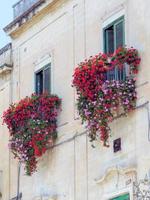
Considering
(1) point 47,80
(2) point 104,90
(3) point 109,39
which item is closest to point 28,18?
(1) point 47,80

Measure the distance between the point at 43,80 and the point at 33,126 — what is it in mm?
2024

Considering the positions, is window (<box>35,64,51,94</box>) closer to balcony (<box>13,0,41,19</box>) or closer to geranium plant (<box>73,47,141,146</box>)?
balcony (<box>13,0,41,19</box>)

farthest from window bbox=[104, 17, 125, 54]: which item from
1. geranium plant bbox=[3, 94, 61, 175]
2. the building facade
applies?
geranium plant bbox=[3, 94, 61, 175]

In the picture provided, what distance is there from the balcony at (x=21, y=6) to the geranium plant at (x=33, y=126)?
11.3 feet

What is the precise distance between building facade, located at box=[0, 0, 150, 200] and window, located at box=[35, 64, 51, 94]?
0.09ft

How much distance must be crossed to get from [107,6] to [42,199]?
17.1 feet

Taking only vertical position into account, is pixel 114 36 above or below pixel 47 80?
below

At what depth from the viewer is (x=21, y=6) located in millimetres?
28281

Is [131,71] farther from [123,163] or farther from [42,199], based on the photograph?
[42,199]

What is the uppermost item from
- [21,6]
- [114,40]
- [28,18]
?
[21,6]

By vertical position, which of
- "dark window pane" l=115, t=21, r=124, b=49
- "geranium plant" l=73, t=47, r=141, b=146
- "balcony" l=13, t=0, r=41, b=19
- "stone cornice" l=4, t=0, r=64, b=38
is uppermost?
"balcony" l=13, t=0, r=41, b=19

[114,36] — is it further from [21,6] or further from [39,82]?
[21,6]

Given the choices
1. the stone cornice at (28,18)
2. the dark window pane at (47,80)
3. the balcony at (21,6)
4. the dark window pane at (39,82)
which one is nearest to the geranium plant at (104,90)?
the dark window pane at (47,80)

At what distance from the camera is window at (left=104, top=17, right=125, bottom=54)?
2278 centimetres
